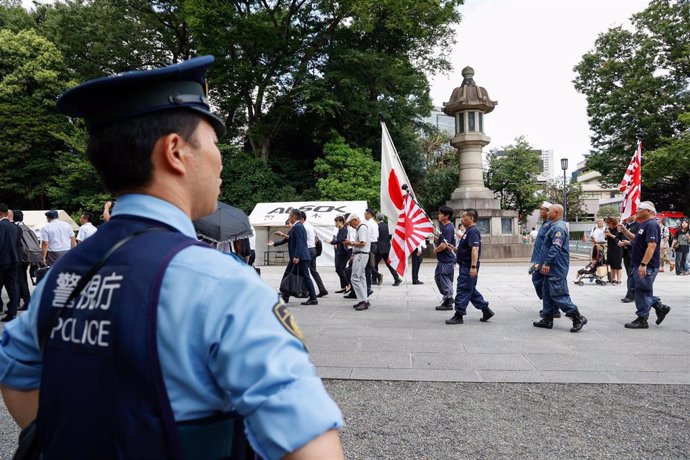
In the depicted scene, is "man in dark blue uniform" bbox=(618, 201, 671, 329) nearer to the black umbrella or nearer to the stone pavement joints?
the stone pavement joints

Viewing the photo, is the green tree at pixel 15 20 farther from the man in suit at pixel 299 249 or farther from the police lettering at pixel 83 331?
the police lettering at pixel 83 331

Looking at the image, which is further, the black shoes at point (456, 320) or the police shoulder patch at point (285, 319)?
the black shoes at point (456, 320)

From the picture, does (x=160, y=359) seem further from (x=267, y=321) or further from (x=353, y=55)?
(x=353, y=55)

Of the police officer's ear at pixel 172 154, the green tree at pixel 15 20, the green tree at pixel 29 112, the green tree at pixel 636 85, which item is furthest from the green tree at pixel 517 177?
the police officer's ear at pixel 172 154

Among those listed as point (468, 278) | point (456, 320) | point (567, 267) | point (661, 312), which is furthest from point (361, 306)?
point (661, 312)

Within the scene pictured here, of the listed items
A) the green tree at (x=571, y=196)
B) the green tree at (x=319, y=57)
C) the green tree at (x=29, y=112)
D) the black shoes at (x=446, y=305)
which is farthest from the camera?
the green tree at (x=571, y=196)

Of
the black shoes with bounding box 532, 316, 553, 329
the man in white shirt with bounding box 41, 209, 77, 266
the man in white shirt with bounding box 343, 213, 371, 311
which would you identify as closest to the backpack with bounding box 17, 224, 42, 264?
the man in white shirt with bounding box 41, 209, 77, 266

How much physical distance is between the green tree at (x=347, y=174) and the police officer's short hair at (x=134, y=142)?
71.6ft

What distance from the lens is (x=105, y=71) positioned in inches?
1062

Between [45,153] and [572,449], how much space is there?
1266 inches

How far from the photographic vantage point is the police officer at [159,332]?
86 cm

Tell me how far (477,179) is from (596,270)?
32.1 feet

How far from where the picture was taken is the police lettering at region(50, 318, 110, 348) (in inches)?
36.5

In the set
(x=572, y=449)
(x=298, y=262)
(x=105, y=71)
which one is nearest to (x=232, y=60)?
(x=105, y=71)
